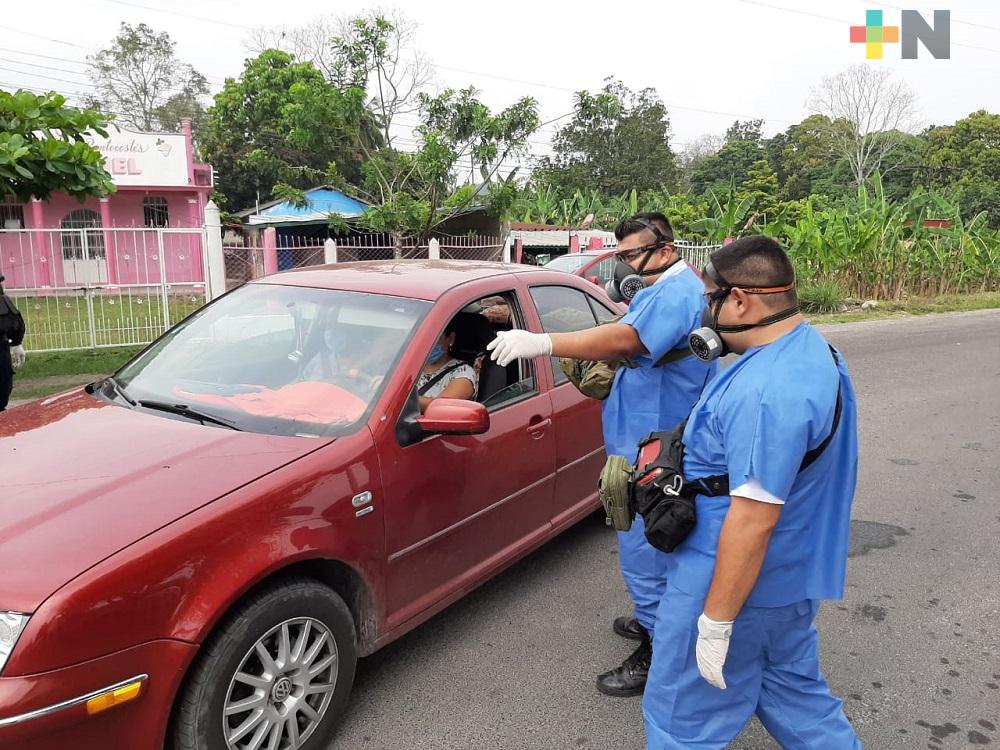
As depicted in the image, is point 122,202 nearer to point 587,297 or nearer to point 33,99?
point 33,99

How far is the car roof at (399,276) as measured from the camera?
3.36 metres

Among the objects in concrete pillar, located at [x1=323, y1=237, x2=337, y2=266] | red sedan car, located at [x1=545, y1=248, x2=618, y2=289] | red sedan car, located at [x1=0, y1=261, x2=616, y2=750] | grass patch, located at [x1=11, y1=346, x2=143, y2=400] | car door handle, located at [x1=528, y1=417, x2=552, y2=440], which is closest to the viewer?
red sedan car, located at [x1=0, y1=261, x2=616, y2=750]

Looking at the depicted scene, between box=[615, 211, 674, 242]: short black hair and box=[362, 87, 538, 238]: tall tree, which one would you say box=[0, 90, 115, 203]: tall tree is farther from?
box=[362, 87, 538, 238]: tall tree

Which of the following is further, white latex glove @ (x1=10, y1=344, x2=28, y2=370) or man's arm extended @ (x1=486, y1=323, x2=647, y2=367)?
white latex glove @ (x1=10, y1=344, x2=28, y2=370)

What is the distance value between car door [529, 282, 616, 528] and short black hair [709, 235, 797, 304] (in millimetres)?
1721

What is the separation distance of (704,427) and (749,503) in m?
0.27

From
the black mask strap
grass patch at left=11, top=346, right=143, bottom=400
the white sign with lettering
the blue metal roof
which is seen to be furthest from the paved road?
the white sign with lettering

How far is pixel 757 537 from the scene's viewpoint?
187cm

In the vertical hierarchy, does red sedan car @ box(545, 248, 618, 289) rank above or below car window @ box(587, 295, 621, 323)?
above

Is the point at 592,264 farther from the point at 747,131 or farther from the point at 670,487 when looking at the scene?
the point at 747,131

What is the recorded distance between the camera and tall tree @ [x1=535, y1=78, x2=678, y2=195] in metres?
42.8

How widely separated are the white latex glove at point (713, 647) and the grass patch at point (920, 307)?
51.9 ft

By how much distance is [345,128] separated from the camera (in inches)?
565

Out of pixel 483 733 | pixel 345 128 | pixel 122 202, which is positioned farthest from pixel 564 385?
pixel 122 202
